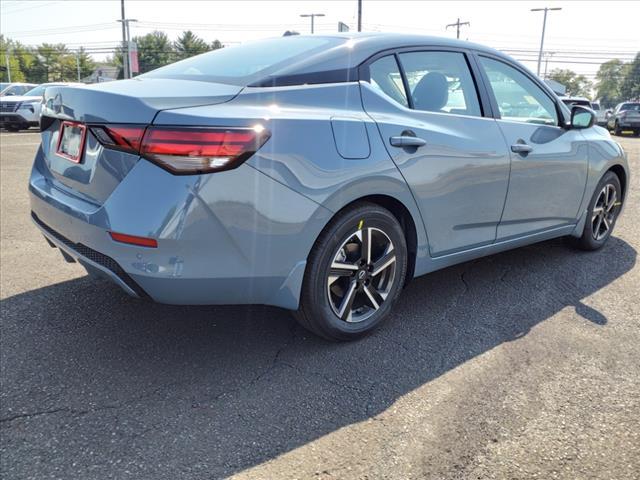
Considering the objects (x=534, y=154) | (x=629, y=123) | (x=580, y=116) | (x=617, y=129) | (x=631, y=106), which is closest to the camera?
(x=534, y=154)

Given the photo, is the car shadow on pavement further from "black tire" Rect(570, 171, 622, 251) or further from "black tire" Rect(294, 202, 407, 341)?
"black tire" Rect(570, 171, 622, 251)

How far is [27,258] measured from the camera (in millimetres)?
4195

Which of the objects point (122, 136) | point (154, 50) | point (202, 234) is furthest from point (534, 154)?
Answer: point (154, 50)

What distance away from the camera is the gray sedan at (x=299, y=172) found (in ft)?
7.33

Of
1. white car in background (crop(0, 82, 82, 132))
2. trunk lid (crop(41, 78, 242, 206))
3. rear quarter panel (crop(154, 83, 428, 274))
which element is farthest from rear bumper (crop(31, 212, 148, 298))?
white car in background (crop(0, 82, 82, 132))

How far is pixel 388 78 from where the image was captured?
117 inches

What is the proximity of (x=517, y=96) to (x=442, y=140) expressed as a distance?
3.68 feet

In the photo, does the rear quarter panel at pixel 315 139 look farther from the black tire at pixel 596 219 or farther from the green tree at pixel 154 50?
the green tree at pixel 154 50

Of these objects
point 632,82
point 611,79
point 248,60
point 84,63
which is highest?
point 84,63

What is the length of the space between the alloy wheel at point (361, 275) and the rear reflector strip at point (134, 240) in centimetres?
89

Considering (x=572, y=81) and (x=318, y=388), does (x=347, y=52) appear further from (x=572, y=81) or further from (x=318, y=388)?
(x=572, y=81)

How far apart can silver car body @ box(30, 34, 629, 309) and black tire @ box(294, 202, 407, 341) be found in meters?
0.09

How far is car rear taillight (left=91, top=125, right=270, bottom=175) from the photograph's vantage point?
7.16ft

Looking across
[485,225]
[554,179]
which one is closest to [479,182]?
[485,225]
